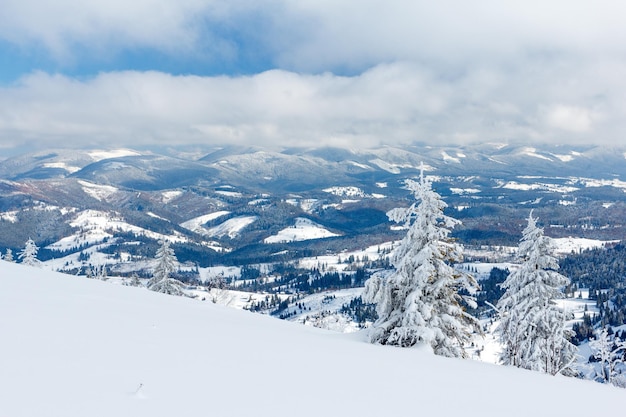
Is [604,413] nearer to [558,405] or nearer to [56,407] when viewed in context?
[558,405]

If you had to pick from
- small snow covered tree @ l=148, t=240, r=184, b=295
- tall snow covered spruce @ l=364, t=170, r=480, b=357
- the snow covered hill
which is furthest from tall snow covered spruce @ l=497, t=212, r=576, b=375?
small snow covered tree @ l=148, t=240, r=184, b=295

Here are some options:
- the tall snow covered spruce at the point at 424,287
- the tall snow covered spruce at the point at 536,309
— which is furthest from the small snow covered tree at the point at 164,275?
the tall snow covered spruce at the point at 536,309

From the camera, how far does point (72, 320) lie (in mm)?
9742

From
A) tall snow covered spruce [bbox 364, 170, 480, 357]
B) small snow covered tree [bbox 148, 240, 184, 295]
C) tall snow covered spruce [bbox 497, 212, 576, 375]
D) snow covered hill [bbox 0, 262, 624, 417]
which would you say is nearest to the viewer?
snow covered hill [bbox 0, 262, 624, 417]

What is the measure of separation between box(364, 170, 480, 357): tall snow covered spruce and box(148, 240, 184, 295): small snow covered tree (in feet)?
118

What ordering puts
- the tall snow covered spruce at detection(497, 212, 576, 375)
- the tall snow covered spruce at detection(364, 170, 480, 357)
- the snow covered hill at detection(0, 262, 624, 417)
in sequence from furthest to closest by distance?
the tall snow covered spruce at detection(497, 212, 576, 375) < the tall snow covered spruce at detection(364, 170, 480, 357) < the snow covered hill at detection(0, 262, 624, 417)

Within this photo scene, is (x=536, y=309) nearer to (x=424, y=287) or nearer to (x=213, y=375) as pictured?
(x=424, y=287)

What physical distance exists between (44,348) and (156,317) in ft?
18.3

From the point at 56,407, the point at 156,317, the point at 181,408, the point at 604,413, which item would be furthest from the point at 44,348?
the point at 604,413

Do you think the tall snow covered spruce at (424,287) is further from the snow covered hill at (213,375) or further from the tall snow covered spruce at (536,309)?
the tall snow covered spruce at (536,309)

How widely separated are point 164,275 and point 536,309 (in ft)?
131

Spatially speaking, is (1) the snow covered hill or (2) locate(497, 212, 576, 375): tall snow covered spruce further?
(2) locate(497, 212, 576, 375): tall snow covered spruce

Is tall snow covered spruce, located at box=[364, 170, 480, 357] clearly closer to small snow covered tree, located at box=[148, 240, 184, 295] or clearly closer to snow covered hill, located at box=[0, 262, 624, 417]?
snow covered hill, located at box=[0, 262, 624, 417]

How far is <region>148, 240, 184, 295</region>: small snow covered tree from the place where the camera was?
48.3 m
